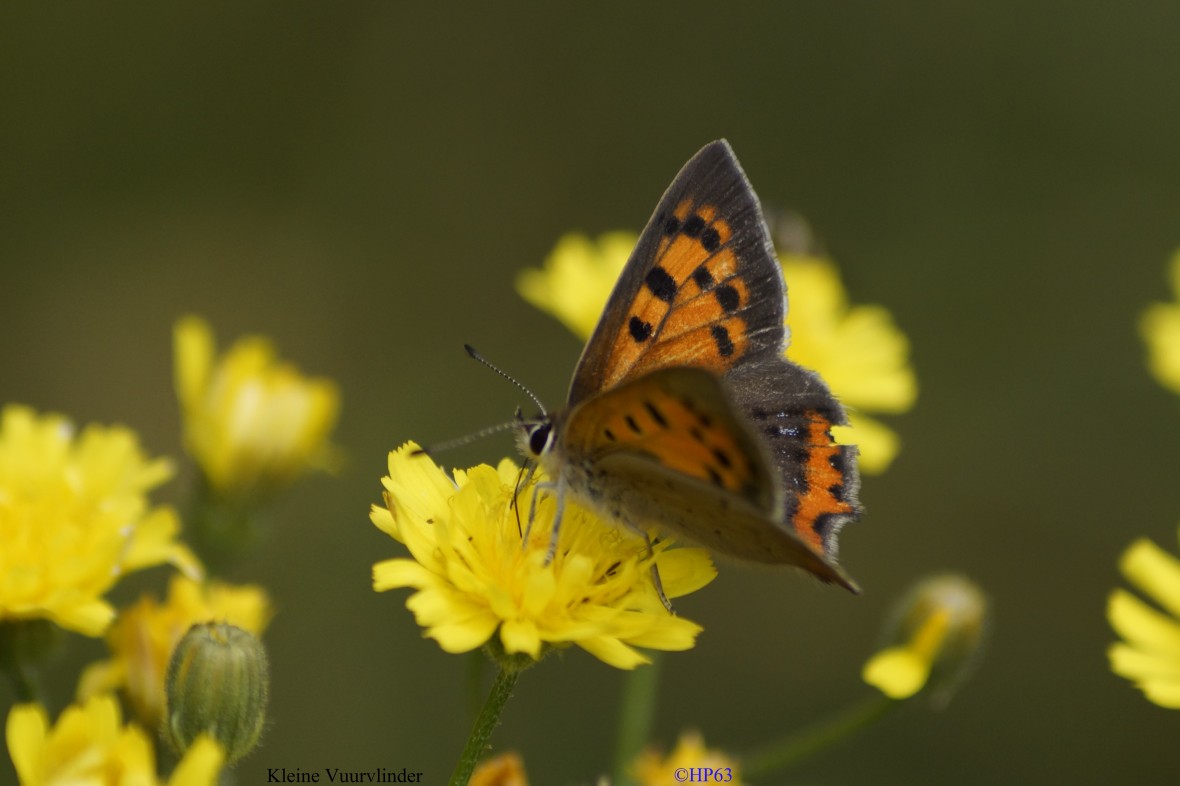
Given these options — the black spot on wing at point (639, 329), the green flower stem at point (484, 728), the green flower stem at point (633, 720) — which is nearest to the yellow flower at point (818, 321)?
the green flower stem at point (633, 720)

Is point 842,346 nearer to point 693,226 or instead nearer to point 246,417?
point 693,226

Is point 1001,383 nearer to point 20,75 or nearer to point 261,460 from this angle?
point 261,460

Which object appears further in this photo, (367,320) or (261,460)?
(367,320)

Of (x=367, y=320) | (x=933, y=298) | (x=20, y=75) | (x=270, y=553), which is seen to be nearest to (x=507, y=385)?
(x=367, y=320)

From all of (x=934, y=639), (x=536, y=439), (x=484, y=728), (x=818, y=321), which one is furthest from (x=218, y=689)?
(x=818, y=321)

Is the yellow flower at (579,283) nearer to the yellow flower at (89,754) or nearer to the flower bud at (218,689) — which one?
the flower bud at (218,689)

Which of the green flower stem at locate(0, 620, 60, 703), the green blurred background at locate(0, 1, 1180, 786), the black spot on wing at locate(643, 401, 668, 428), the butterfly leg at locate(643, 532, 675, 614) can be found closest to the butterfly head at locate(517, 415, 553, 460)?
the butterfly leg at locate(643, 532, 675, 614)
